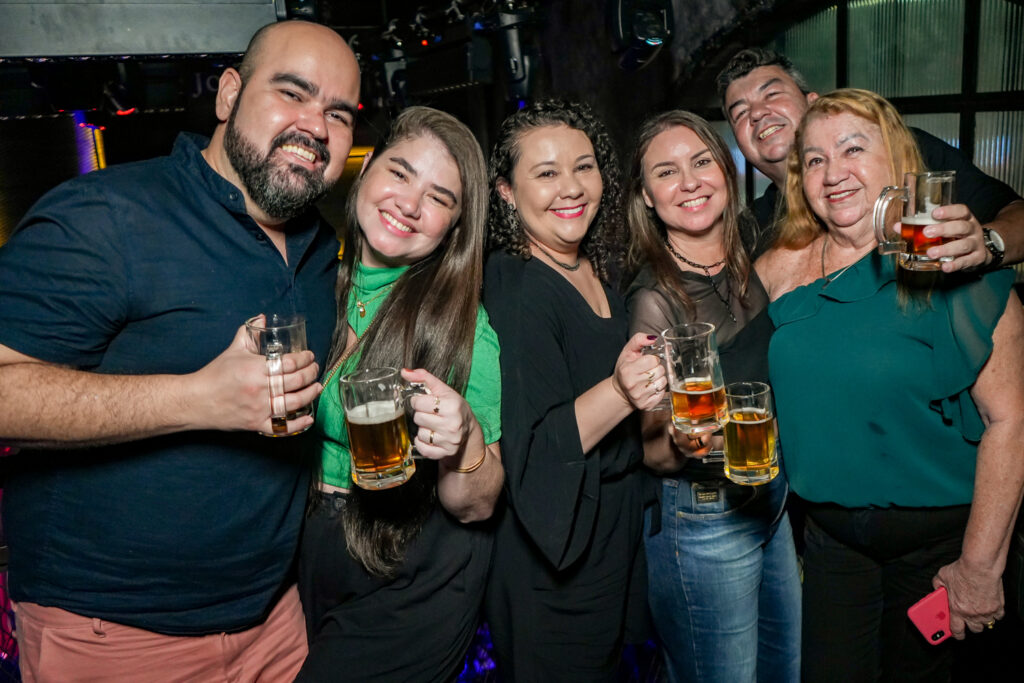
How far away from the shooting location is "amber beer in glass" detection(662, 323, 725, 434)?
1588mm

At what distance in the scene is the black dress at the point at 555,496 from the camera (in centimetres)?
182

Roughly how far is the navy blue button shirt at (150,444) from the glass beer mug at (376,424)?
0.38 metres

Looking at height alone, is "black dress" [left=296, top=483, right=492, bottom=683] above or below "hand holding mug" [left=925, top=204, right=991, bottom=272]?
below

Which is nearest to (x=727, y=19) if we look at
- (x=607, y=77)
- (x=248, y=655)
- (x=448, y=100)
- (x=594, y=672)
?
(x=607, y=77)

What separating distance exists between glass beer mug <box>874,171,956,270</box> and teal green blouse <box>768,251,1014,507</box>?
19 centimetres

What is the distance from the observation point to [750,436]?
5.47 ft

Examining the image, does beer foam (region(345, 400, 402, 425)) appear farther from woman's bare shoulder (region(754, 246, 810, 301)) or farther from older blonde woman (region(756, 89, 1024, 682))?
woman's bare shoulder (region(754, 246, 810, 301))

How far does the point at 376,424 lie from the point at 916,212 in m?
1.30

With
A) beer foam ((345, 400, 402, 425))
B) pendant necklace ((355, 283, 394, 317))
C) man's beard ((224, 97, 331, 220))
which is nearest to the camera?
beer foam ((345, 400, 402, 425))

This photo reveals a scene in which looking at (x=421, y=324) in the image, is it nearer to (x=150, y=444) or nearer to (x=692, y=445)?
(x=150, y=444)

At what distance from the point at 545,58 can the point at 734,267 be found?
193 inches

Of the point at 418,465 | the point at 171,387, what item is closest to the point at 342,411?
the point at 418,465

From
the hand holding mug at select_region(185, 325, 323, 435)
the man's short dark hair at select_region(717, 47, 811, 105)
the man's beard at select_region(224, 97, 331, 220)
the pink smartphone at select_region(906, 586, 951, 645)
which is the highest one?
the man's short dark hair at select_region(717, 47, 811, 105)

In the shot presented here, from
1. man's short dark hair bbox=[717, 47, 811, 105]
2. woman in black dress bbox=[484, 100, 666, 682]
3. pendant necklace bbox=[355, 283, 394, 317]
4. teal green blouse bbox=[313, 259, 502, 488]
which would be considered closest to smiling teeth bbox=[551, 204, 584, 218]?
woman in black dress bbox=[484, 100, 666, 682]
